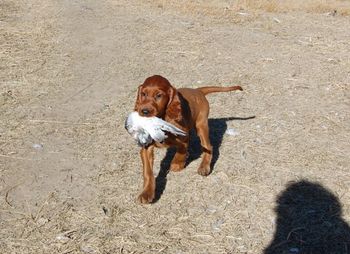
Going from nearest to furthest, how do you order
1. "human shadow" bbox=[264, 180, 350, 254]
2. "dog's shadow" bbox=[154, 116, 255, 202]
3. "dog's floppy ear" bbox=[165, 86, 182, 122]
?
"human shadow" bbox=[264, 180, 350, 254] → "dog's floppy ear" bbox=[165, 86, 182, 122] → "dog's shadow" bbox=[154, 116, 255, 202]

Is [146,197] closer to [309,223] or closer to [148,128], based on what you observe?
[148,128]

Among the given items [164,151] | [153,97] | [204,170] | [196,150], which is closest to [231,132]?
[196,150]

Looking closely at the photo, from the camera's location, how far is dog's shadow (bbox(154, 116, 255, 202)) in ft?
15.6

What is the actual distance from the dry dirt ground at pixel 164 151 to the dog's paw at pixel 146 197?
5cm

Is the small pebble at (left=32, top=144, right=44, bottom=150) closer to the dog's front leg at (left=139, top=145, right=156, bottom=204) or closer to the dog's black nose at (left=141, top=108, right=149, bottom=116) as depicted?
the dog's front leg at (left=139, top=145, right=156, bottom=204)

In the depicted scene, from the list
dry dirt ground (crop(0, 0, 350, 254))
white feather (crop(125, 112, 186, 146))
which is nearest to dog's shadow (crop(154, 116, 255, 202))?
dry dirt ground (crop(0, 0, 350, 254))

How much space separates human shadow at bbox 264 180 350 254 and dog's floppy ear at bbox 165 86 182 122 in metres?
1.09

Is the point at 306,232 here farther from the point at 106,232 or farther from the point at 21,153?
the point at 21,153

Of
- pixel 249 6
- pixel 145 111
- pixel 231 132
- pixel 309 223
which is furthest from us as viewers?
pixel 249 6

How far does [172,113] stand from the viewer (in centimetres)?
423

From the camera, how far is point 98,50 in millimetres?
8633

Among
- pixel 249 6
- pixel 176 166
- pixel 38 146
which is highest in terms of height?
pixel 176 166

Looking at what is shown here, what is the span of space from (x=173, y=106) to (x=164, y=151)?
1174 millimetres

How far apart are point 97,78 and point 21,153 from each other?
2437 millimetres
